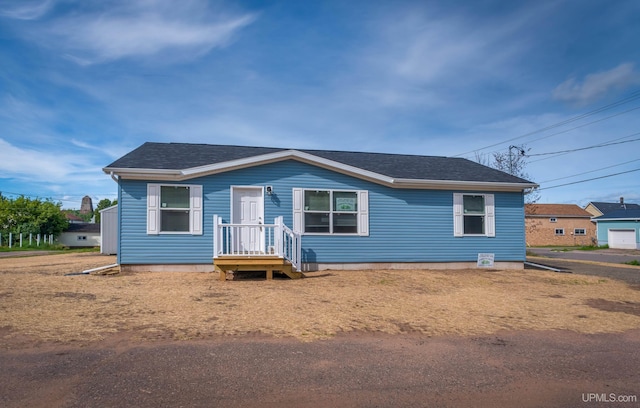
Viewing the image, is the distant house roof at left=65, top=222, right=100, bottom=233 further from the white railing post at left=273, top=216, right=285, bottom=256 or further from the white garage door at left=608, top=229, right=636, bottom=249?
the white garage door at left=608, top=229, right=636, bottom=249

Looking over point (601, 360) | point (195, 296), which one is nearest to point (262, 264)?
point (195, 296)

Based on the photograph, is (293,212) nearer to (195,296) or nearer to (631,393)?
(195,296)

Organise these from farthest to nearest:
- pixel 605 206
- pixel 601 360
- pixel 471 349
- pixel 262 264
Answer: pixel 605 206
pixel 262 264
pixel 471 349
pixel 601 360

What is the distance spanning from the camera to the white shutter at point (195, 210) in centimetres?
1168

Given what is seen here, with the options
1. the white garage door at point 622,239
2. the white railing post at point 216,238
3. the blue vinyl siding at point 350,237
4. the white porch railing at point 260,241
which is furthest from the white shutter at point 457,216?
the white garage door at point 622,239

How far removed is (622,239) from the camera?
1479 inches

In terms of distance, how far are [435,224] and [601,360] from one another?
8583mm

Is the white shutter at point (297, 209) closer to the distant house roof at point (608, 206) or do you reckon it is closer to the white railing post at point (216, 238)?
the white railing post at point (216, 238)

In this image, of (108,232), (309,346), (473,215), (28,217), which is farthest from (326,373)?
(28,217)

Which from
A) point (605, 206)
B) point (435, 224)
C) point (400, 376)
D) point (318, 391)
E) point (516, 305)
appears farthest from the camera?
point (605, 206)

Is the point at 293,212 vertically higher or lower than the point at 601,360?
higher

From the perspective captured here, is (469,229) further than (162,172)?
Yes

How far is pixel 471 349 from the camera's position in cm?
524

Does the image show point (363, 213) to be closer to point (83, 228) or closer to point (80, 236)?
point (80, 236)
